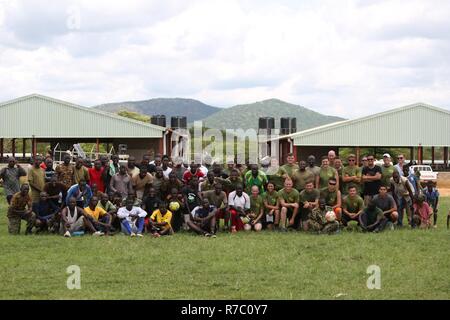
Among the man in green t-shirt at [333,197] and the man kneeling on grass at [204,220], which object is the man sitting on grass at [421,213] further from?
the man kneeling on grass at [204,220]

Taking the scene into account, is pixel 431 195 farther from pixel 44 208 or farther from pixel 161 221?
pixel 44 208

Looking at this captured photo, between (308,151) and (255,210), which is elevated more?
(308,151)

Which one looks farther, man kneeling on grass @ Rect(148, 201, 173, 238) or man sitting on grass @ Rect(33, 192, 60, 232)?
man sitting on grass @ Rect(33, 192, 60, 232)

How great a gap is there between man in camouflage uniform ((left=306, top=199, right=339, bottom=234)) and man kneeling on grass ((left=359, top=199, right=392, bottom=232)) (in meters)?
0.77

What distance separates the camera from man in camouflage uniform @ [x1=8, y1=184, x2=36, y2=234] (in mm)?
17922

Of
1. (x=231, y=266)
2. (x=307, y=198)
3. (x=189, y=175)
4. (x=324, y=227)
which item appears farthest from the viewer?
(x=189, y=175)

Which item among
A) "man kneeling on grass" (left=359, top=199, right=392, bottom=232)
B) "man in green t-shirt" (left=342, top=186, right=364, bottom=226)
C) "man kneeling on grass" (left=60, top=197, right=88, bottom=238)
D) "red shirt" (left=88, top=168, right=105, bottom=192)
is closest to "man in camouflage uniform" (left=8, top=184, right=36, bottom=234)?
"man kneeling on grass" (left=60, top=197, right=88, bottom=238)

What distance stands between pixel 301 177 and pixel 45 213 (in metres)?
6.20

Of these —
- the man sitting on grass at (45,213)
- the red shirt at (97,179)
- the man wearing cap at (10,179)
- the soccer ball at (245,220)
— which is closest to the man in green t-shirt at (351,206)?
the soccer ball at (245,220)

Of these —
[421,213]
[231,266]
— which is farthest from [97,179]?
[421,213]

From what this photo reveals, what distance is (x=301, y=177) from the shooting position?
744 inches

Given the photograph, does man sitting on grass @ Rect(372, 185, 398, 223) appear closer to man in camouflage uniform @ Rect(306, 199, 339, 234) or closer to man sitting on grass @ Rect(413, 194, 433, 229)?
man sitting on grass @ Rect(413, 194, 433, 229)

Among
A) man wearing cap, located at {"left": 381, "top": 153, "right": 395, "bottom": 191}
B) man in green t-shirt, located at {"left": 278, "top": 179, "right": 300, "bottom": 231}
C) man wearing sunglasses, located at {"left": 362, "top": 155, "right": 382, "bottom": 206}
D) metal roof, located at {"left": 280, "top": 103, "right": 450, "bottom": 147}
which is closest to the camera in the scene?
man in green t-shirt, located at {"left": 278, "top": 179, "right": 300, "bottom": 231}

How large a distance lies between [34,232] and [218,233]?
14.2ft
